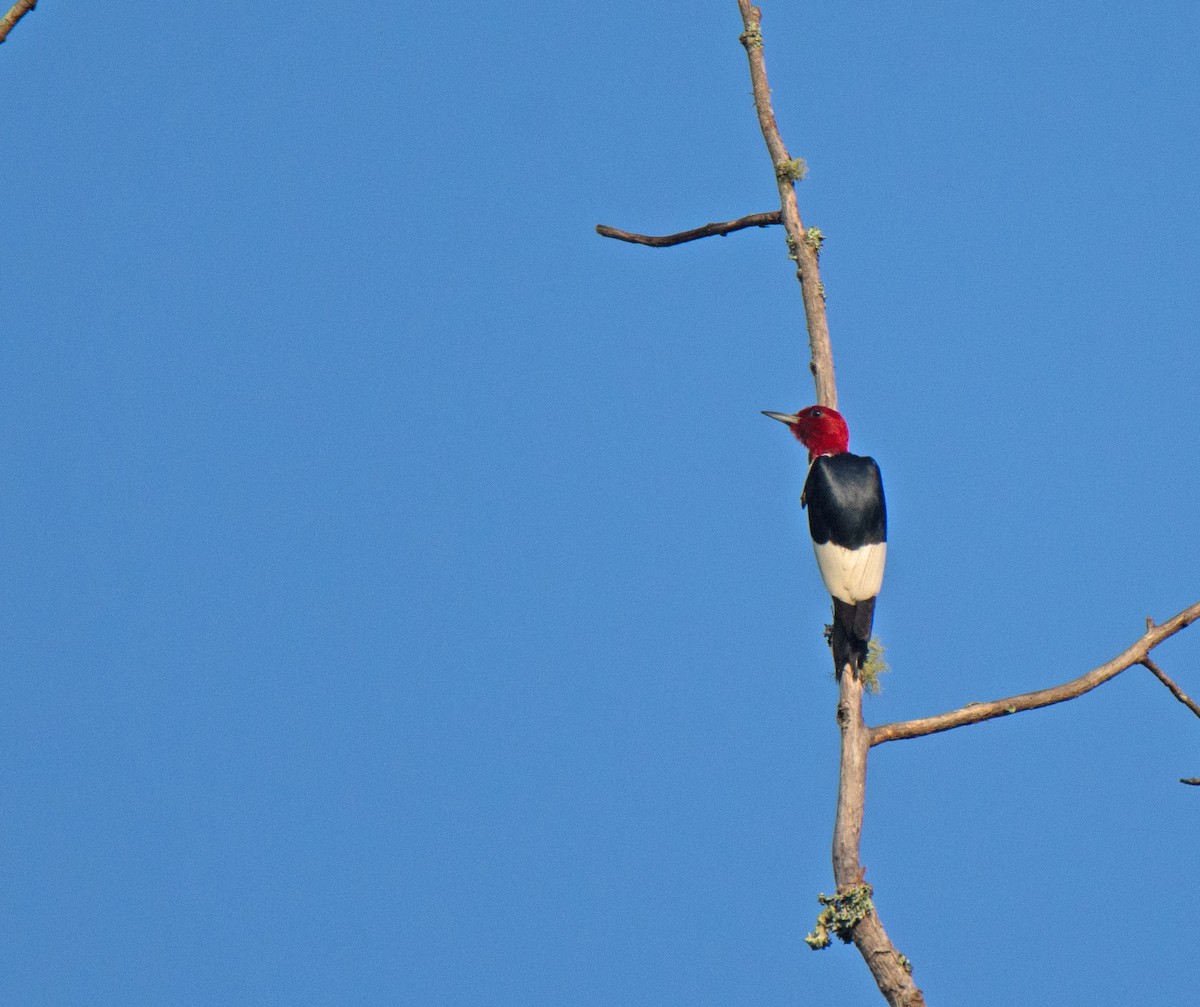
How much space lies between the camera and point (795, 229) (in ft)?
22.3

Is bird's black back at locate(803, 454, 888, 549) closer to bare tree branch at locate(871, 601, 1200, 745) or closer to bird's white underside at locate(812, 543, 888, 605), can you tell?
bird's white underside at locate(812, 543, 888, 605)

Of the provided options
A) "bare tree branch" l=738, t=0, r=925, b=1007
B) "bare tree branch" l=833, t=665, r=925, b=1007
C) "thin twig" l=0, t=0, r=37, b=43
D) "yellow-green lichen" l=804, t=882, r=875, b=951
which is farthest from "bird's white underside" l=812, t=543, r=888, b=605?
"thin twig" l=0, t=0, r=37, b=43

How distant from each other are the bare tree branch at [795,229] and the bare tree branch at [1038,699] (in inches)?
64.4

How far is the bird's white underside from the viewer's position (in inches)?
273

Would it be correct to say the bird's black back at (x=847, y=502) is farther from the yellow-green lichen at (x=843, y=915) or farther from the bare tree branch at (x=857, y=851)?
the yellow-green lichen at (x=843, y=915)

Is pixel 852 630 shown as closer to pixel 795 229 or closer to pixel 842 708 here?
pixel 842 708

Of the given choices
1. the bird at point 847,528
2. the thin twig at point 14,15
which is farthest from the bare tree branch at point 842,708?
the thin twig at point 14,15

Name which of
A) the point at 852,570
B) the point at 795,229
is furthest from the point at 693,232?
the point at 852,570

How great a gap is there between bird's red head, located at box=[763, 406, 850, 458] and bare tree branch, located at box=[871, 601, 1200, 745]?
211cm

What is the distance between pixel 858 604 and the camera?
271 inches

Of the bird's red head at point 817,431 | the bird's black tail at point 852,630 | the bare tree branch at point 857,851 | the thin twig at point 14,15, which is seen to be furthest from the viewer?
the bird's red head at point 817,431

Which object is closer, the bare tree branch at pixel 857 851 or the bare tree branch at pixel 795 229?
the bare tree branch at pixel 857 851

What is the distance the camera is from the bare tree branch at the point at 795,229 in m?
6.50

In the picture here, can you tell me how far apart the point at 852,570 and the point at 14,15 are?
451 centimetres
